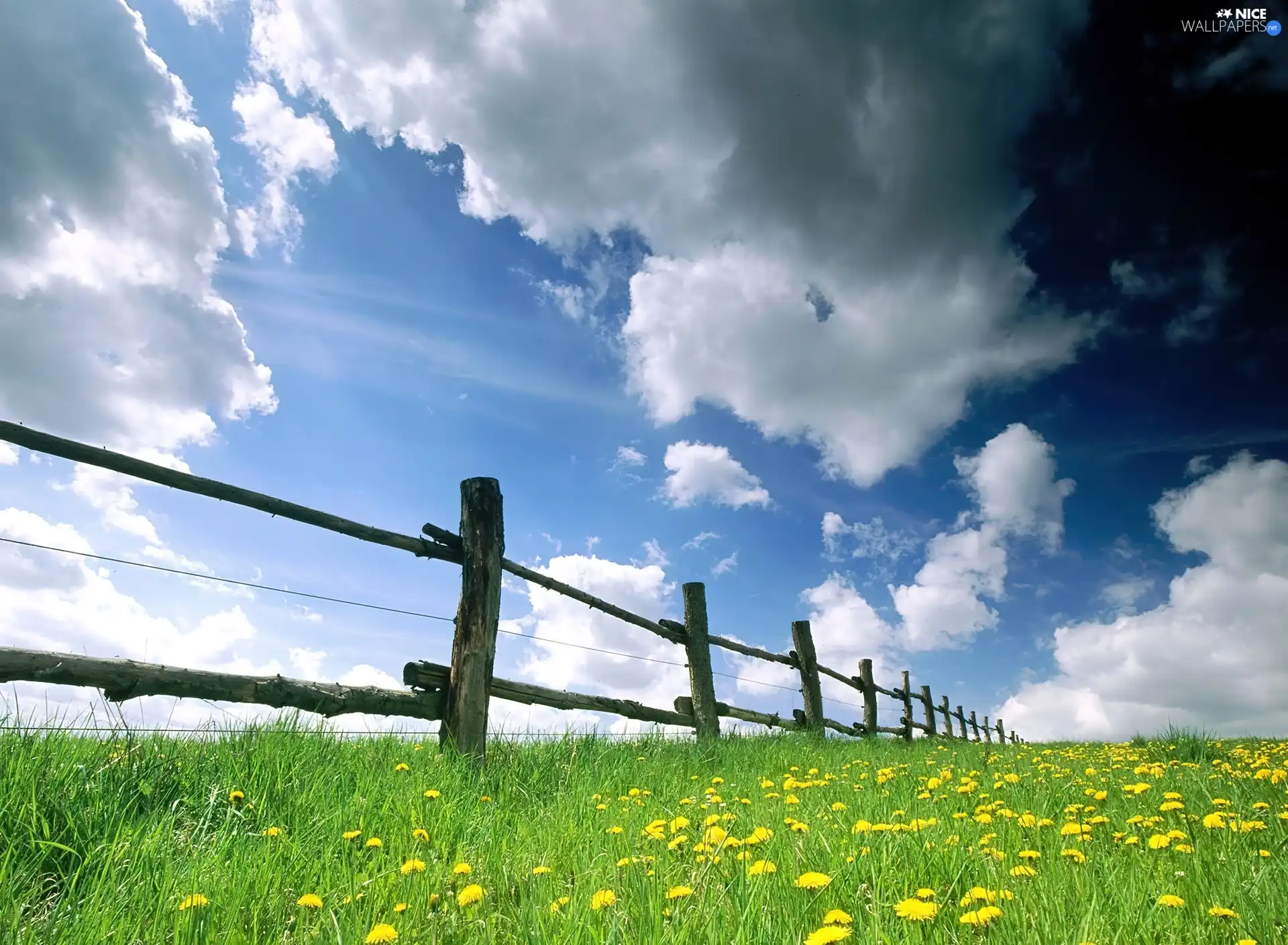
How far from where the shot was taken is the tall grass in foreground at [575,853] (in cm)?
219

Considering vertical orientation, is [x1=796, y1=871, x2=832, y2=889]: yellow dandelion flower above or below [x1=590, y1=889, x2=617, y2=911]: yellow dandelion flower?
above

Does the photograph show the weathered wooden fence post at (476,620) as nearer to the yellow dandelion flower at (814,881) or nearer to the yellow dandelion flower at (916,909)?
the yellow dandelion flower at (814,881)

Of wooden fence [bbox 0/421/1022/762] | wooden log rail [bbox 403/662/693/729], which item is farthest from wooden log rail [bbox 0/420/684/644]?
wooden log rail [bbox 403/662/693/729]

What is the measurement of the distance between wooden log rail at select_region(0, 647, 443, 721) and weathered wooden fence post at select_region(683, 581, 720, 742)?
13.3 feet

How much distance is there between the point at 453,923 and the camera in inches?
89.2

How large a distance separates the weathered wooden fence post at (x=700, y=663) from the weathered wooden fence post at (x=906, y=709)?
885 centimetres

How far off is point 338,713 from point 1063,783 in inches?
192

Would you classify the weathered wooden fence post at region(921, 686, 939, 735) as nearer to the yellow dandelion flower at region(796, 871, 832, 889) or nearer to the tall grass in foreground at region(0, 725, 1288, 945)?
the tall grass in foreground at region(0, 725, 1288, 945)

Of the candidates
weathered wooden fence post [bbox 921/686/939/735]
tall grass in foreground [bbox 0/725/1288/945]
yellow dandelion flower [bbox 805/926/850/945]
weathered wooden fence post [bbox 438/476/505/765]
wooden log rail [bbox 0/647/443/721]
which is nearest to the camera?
yellow dandelion flower [bbox 805/926/850/945]

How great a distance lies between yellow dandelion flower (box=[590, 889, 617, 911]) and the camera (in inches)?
86.2

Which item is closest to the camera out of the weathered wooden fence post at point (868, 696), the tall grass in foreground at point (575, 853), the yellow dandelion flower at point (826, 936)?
the yellow dandelion flower at point (826, 936)

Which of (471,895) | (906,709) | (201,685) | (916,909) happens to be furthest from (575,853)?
(906,709)

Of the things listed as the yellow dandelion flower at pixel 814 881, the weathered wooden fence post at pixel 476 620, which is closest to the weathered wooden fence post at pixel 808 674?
the weathered wooden fence post at pixel 476 620

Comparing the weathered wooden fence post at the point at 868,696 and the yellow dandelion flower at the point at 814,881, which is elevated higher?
the weathered wooden fence post at the point at 868,696
